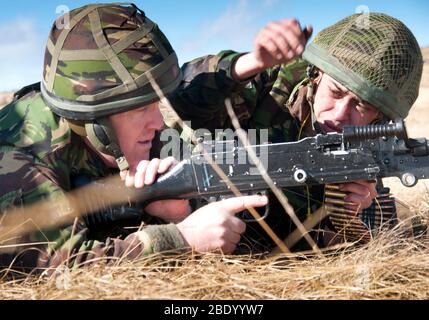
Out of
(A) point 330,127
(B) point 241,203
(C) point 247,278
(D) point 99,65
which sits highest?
(D) point 99,65

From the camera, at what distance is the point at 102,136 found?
3480mm

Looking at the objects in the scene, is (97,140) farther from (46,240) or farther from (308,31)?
(308,31)

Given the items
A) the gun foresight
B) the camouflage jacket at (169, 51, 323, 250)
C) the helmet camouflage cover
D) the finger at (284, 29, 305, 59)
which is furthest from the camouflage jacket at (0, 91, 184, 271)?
the finger at (284, 29, 305, 59)

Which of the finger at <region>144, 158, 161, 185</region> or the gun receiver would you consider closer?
the gun receiver

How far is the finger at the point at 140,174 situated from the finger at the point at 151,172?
0.02 meters

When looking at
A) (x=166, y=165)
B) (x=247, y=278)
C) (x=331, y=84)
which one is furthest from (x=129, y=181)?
(x=331, y=84)

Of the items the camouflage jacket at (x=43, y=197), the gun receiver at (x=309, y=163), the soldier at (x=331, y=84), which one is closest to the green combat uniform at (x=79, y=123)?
the camouflage jacket at (x=43, y=197)

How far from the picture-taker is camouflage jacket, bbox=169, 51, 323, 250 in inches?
161

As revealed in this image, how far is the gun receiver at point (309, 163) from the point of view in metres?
3.36

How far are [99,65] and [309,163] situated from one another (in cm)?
129

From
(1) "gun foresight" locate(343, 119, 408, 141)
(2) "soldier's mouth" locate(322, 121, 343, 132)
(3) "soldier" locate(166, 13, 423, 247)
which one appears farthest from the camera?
(2) "soldier's mouth" locate(322, 121, 343, 132)

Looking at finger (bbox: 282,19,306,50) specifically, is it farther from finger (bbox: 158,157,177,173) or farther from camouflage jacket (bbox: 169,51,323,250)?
finger (bbox: 158,157,177,173)
